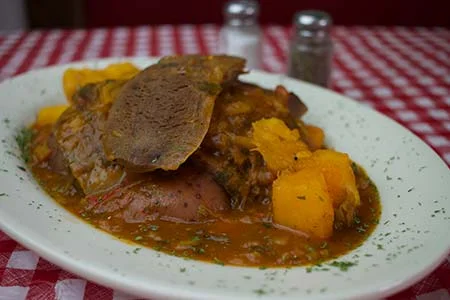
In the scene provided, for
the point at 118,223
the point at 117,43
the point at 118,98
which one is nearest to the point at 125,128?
the point at 118,98

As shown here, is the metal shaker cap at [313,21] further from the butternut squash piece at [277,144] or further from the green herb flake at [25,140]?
the green herb flake at [25,140]

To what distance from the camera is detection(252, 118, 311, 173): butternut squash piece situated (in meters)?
2.12

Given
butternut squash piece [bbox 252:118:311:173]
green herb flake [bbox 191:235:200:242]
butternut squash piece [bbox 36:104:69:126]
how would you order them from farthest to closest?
1. butternut squash piece [bbox 36:104:69:126]
2. butternut squash piece [bbox 252:118:311:173]
3. green herb flake [bbox 191:235:200:242]

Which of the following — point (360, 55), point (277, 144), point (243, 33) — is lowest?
point (360, 55)

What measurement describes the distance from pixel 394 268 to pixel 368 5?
4922 mm

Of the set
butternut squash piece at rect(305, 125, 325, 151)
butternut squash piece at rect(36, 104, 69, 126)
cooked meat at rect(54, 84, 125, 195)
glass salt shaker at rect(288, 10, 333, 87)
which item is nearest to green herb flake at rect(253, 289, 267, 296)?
cooked meat at rect(54, 84, 125, 195)

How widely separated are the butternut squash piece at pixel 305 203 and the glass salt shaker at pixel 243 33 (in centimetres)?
181

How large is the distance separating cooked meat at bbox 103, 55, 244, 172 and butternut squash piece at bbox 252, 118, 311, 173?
0.20m

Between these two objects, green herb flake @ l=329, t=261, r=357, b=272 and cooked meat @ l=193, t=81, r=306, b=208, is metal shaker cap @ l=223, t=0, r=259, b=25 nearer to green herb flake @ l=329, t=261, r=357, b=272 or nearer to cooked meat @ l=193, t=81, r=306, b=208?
cooked meat @ l=193, t=81, r=306, b=208

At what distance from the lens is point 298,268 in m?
1.71

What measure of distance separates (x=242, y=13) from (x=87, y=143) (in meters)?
1.67

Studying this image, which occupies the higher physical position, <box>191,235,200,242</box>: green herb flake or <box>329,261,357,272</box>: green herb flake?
<box>329,261,357,272</box>: green herb flake

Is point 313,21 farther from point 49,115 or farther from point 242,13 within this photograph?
point 49,115

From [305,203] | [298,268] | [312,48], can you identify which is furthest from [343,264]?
[312,48]
